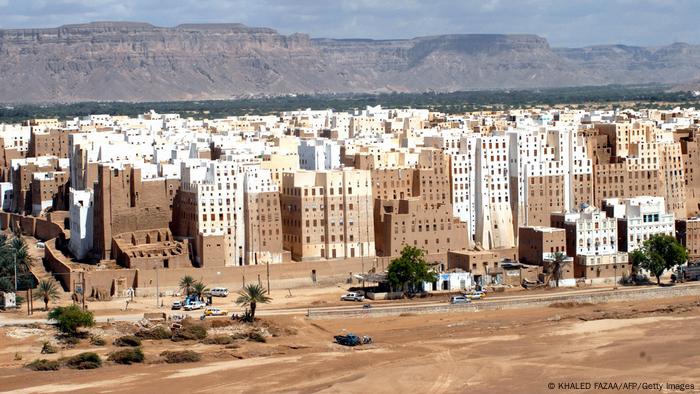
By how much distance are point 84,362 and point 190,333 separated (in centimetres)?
709

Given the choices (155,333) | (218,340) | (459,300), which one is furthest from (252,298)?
(459,300)

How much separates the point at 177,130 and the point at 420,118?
2339 centimetres

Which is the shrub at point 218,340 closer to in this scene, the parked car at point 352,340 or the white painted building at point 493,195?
the parked car at point 352,340

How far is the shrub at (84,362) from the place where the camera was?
251 feet

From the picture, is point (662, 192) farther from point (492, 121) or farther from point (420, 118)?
point (420, 118)

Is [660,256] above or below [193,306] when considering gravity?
above

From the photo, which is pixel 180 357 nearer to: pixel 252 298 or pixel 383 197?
pixel 252 298

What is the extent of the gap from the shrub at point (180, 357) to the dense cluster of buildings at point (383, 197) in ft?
53.7

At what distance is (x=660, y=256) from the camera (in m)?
97.9

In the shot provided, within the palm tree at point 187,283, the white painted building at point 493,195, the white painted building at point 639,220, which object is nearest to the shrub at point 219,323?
the palm tree at point 187,283

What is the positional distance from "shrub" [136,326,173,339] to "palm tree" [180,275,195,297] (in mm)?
9410

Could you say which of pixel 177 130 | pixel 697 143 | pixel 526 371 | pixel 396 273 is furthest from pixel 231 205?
pixel 177 130

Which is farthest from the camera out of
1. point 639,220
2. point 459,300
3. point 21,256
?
point 639,220

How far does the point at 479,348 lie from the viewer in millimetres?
81125
